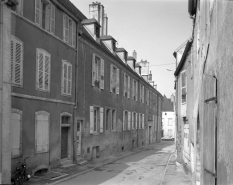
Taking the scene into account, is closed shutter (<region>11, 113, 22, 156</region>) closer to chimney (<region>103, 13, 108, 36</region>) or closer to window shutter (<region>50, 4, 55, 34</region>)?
window shutter (<region>50, 4, 55, 34</region>)

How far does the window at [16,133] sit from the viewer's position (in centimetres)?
993

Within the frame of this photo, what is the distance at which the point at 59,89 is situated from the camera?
13.8 metres

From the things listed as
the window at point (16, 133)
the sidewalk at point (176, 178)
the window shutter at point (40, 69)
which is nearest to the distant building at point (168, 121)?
the sidewalk at point (176, 178)

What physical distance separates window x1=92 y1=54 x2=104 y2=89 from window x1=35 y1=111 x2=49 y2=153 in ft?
22.0

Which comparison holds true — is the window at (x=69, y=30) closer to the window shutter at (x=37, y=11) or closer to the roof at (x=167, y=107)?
the window shutter at (x=37, y=11)

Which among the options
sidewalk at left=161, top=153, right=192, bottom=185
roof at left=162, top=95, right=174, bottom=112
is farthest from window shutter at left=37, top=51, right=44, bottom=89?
roof at left=162, top=95, right=174, bottom=112

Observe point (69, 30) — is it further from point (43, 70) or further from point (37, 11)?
point (43, 70)

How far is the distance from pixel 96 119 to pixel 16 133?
30.8ft

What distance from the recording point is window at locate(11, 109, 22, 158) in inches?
391

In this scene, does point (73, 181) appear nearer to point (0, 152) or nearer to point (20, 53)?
point (0, 152)

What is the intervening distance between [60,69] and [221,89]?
10.4 m

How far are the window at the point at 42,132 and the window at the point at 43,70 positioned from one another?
1.15 m

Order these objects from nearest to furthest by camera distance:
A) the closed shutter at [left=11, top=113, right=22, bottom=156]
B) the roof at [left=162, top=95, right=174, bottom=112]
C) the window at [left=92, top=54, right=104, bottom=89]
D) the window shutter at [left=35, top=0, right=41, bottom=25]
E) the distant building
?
the closed shutter at [left=11, top=113, right=22, bottom=156], the window shutter at [left=35, top=0, right=41, bottom=25], the window at [left=92, top=54, right=104, bottom=89], the distant building, the roof at [left=162, top=95, right=174, bottom=112]

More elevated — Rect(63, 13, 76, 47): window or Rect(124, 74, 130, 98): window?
Rect(63, 13, 76, 47): window
